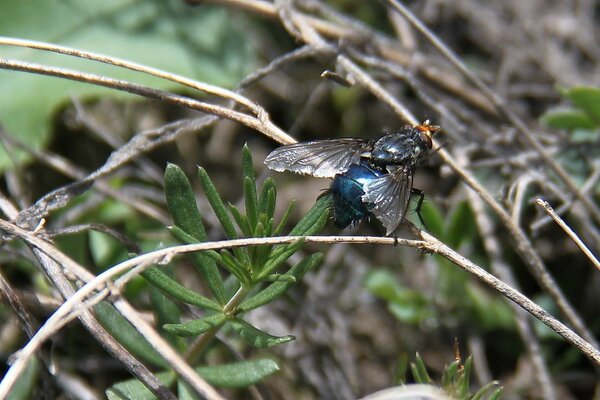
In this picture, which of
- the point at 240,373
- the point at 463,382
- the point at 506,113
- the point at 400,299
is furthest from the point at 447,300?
the point at 240,373

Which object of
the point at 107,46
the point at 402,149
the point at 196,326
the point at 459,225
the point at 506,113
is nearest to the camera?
the point at 196,326

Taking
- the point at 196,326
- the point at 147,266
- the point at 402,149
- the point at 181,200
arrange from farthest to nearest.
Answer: the point at 402,149
the point at 181,200
the point at 196,326
the point at 147,266

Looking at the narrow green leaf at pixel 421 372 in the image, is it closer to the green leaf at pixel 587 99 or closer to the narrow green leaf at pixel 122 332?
the narrow green leaf at pixel 122 332

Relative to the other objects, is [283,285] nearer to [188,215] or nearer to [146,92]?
[188,215]

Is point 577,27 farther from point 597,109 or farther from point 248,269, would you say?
point 248,269

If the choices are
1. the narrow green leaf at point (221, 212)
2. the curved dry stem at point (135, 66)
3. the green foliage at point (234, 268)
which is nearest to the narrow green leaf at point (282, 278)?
the green foliage at point (234, 268)

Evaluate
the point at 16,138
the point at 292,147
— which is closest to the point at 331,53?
the point at 292,147
